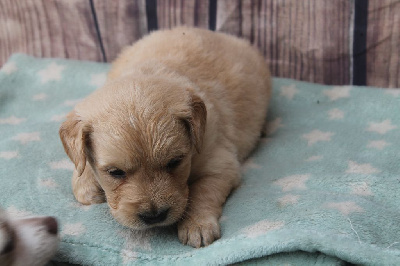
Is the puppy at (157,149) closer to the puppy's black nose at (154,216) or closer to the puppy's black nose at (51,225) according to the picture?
the puppy's black nose at (154,216)

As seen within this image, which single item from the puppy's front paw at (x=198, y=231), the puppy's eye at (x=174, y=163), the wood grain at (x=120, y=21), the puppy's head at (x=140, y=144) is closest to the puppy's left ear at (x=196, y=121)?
the puppy's head at (x=140, y=144)

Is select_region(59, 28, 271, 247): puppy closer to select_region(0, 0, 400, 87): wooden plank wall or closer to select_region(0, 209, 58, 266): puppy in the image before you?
select_region(0, 209, 58, 266): puppy

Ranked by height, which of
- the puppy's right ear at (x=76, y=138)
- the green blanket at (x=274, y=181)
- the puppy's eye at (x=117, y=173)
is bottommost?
the green blanket at (x=274, y=181)

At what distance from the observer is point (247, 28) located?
4301mm

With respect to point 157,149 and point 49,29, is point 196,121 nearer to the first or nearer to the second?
point 157,149

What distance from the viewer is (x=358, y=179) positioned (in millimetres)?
2871

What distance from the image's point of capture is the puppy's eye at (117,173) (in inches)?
95.0

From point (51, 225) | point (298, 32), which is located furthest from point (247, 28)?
point (51, 225)

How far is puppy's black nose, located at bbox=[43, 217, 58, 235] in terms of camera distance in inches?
90.2

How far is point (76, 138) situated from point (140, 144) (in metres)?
0.37

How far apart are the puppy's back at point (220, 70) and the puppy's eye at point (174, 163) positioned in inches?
26.2

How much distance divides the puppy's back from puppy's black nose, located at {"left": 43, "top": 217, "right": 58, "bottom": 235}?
1.09 metres

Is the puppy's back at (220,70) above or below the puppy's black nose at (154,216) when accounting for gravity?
above

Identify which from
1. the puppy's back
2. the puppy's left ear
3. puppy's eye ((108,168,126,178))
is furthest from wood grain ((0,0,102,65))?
puppy's eye ((108,168,126,178))
